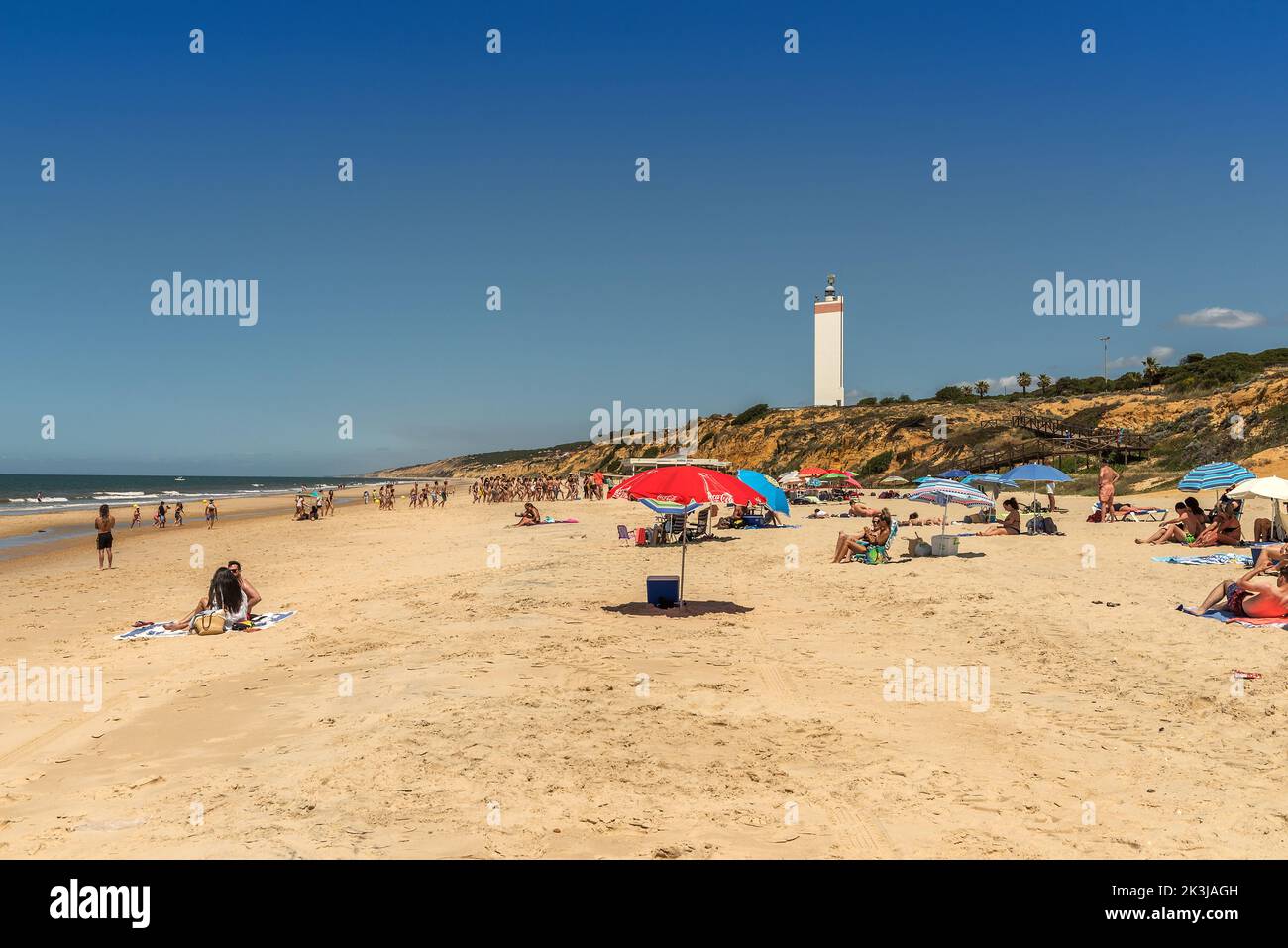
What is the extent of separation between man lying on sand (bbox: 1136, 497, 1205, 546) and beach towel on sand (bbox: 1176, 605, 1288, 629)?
7.14m

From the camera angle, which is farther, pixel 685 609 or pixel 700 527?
pixel 700 527

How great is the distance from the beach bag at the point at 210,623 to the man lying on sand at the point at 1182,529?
52.4ft

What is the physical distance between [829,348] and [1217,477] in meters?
55.5

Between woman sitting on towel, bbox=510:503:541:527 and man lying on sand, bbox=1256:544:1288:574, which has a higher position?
man lying on sand, bbox=1256:544:1288:574

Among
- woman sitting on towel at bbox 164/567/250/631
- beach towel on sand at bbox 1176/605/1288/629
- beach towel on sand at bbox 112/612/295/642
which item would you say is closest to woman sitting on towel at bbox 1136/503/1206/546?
beach towel on sand at bbox 1176/605/1288/629

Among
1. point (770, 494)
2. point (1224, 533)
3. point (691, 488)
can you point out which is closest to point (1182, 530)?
point (1224, 533)

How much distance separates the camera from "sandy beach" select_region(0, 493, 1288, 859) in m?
4.11

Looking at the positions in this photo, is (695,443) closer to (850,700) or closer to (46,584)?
(46,584)

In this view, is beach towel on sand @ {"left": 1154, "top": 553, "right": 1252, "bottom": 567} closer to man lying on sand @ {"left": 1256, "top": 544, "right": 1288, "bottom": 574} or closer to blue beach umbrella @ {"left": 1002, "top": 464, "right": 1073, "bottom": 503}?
man lying on sand @ {"left": 1256, "top": 544, "right": 1288, "bottom": 574}

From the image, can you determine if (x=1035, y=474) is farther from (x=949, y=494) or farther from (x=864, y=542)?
(x=864, y=542)

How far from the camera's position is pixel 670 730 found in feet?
18.9

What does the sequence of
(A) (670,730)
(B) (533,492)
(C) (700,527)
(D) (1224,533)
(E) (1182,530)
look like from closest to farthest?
(A) (670,730), (D) (1224,533), (E) (1182,530), (C) (700,527), (B) (533,492)

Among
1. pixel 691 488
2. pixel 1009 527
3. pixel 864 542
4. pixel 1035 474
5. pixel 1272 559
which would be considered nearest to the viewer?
pixel 1272 559
